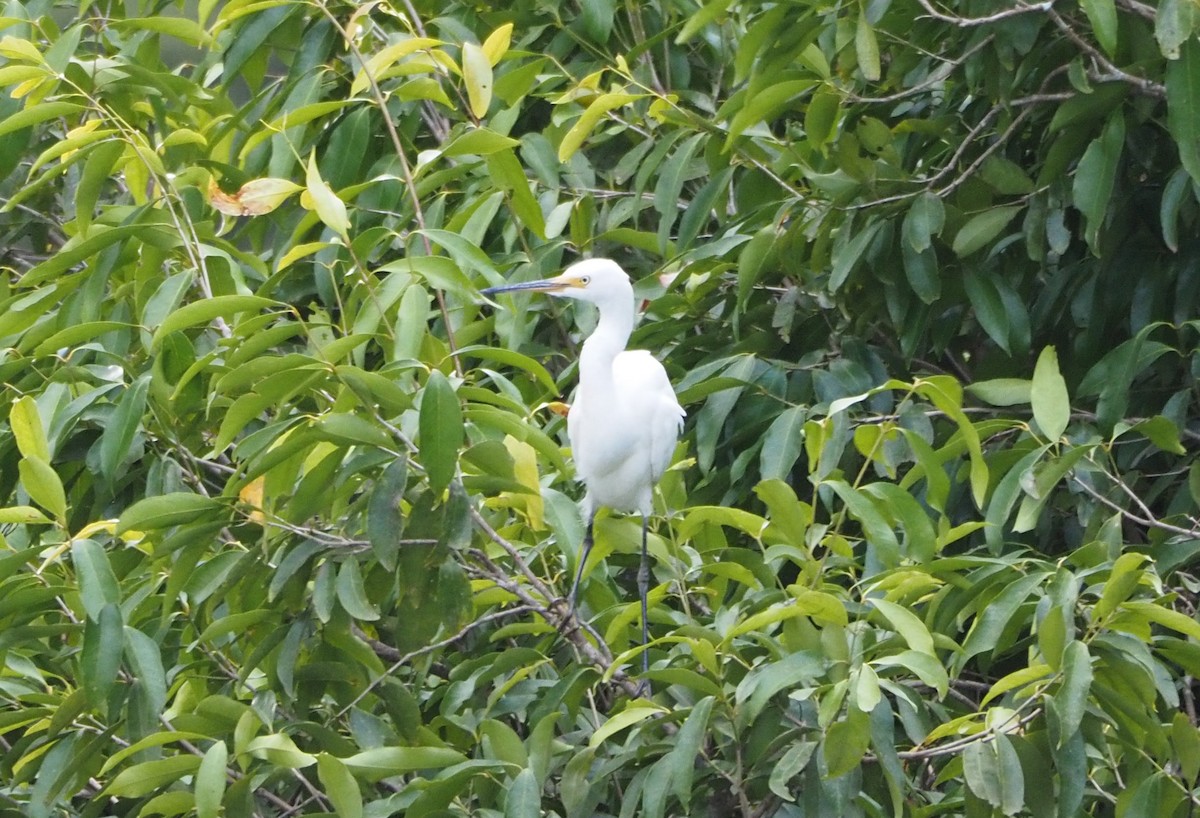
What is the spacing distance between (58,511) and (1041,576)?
136 centimetres

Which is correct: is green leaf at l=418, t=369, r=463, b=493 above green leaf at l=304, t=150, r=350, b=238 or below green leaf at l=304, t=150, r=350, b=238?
below

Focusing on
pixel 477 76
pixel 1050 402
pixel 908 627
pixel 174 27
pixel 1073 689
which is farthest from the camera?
pixel 174 27

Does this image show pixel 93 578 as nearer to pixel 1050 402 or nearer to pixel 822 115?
pixel 1050 402

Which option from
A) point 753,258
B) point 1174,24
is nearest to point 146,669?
point 753,258

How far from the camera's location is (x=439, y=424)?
1.90 meters

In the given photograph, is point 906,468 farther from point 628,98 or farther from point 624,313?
point 628,98

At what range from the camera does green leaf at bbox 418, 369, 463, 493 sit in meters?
1.90

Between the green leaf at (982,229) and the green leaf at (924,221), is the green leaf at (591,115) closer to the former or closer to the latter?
the green leaf at (924,221)

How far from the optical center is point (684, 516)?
2.61m

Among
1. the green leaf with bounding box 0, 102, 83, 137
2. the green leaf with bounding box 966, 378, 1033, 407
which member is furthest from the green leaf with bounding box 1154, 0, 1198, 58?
the green leaf with bounding box 0, 102, 83, 137

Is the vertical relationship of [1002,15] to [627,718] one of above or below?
above

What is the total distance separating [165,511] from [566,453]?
36.8 inches

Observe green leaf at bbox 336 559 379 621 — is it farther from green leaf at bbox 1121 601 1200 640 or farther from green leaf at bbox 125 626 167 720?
green leaf at bbox 1121 601 1200 640

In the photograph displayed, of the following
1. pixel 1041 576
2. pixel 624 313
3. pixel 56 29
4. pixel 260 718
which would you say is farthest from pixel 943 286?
pixel 56 29
